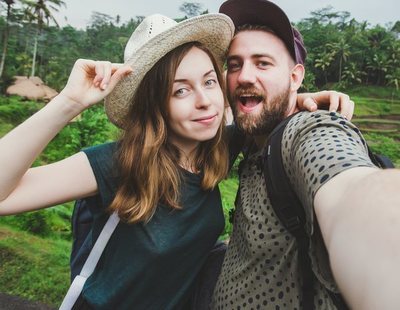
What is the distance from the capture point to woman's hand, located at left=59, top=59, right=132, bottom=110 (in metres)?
1.35

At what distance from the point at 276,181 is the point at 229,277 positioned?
1.61 feet

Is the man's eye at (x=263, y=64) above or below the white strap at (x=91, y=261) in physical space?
above

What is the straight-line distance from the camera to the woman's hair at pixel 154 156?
4.75 feet

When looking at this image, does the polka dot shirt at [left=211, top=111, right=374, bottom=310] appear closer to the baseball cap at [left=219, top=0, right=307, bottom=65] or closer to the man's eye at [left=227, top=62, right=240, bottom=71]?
the man's eye at [left=227, top=62, right=240, bottom=71]

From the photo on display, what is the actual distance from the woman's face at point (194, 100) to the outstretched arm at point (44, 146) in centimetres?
25

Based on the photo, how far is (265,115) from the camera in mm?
1642

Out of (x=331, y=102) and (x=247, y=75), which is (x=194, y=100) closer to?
(x=247, y=75)

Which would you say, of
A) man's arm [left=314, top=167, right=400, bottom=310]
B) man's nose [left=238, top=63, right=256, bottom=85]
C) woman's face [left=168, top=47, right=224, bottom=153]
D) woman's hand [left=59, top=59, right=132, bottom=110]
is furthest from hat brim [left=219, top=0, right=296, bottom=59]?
man's arm [left=314, top=167, right=400, bottom=310]

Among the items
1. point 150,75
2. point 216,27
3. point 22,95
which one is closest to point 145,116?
point 150,75

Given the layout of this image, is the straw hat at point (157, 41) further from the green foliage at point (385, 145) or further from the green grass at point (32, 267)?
the green foliage at point (385, 145)

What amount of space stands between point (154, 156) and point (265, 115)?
0.51m

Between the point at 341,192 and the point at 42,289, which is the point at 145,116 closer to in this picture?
the point at 341,192

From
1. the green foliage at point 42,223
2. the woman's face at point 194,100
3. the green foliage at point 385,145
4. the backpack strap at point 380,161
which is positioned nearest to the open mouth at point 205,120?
the woman's face at point 194,100

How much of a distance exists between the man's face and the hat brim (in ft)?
0.12
